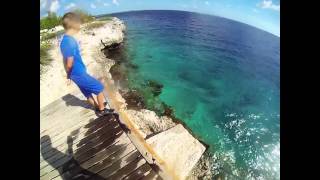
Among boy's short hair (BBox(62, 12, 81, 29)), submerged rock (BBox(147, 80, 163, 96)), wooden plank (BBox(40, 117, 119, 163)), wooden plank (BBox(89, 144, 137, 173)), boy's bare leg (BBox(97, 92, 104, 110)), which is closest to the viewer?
wooden plank (BBox(89, 144, 137, 173))

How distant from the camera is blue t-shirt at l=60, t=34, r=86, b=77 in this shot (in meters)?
5.95

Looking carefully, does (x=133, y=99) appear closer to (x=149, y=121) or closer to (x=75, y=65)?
(x=149, y=121)

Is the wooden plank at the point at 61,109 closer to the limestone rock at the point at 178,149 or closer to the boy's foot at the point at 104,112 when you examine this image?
the boy's foot at the point at 104,112

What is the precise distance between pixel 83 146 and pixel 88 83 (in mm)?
1052

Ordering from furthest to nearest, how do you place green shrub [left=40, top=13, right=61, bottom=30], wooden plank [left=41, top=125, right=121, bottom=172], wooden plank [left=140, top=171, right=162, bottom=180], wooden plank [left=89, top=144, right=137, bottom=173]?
green shrub [left=40, top=13, right=61, bottom=30]
wooden plank [left=41, top=125, right=121, bottom=172]
wooden plank [left=89, top=144, right=137, bottom=173]
wooden plank [left=140, top=171, right=162, bottom=180]

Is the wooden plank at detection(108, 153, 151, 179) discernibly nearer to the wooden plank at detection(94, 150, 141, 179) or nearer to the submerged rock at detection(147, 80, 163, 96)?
the wooden plank at detection(94, 150, 141, 179)

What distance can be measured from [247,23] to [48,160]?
4241 millimetres

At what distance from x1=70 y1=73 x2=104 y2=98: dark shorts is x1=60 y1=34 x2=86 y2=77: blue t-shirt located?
0.08 metres

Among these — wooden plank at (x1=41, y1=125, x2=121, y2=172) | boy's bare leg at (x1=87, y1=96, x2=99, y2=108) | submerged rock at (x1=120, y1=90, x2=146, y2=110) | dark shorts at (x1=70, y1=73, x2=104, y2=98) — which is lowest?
wooden plank at (x1=41, y1=125, x2=121, y2=172)

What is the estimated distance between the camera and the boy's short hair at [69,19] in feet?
20.0

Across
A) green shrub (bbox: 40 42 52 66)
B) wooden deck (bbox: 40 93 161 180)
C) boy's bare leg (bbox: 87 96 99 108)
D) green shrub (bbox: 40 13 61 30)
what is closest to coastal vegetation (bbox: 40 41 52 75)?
green shrub (bbox: 40 42 52 66)

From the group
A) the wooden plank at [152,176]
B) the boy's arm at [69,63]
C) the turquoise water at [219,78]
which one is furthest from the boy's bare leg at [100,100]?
the wooden plank at [152,176]
